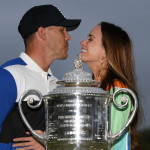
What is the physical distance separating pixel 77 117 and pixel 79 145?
0.76ft

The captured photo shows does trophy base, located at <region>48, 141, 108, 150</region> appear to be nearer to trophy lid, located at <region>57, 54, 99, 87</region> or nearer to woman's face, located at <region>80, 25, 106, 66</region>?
trophy lid, located at <region>57, 54, 99, 87</region>

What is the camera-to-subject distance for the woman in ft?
14.0

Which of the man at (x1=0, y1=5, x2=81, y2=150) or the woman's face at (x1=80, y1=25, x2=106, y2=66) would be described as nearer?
the man at (x1=0, y1=5, x2=81, y2=150)

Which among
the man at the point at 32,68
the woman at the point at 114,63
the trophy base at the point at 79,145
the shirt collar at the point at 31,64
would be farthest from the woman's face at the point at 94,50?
the trophy base at the point at 79,145

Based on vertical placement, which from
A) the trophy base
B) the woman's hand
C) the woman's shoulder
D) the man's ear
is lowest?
the trophy base

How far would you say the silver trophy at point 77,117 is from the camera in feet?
11.8

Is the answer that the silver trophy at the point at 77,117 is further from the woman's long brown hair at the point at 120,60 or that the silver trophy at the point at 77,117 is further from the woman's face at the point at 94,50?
the woman's face at the point at 94,50

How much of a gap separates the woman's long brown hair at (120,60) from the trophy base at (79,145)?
949 mm

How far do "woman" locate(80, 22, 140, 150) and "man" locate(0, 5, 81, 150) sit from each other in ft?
1.41

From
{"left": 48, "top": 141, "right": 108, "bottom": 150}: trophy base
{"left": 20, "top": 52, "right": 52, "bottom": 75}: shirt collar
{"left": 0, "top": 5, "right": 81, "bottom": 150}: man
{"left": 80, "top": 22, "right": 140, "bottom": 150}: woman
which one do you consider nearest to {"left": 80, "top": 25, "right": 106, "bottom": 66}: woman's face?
{"left": 80, "top": 22, "right": 140, "bottom": 150}: woman

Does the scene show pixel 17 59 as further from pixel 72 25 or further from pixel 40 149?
pixel 40 149

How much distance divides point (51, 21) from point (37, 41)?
1.02ft

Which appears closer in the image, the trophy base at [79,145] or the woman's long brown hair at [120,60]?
the trophy base at [79,145]

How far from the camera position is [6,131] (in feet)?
14.8
